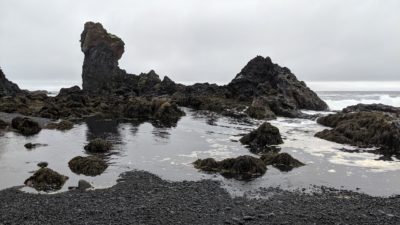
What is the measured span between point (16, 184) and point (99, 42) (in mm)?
87001

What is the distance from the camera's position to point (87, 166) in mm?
24500

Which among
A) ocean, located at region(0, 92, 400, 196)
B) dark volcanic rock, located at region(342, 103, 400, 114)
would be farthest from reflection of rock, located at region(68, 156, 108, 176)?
dark volcanic rock, located at region(342, 103, 400, 114)

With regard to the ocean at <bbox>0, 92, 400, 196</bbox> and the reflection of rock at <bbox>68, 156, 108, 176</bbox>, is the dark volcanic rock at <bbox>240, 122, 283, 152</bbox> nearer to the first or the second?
the ocean at <bbox>0, 92, 400, 196</bbox>

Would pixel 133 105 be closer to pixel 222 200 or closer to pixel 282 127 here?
pixel 282 127

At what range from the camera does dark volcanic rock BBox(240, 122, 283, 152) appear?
114ft

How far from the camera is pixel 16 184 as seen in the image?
21109 mm

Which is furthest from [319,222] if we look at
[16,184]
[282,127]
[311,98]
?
[311,98]

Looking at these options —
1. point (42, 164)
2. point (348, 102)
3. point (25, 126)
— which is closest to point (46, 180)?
point (42, 164)

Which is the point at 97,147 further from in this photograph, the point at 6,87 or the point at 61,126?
the point at 6,87

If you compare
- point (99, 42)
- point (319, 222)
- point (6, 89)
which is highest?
point (99, 42)

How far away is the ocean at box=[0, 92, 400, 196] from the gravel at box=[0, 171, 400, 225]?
5.08 feet

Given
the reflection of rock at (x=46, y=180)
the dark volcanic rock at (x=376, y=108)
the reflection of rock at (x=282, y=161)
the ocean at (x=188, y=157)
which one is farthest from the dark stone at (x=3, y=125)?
the dark volcanic rock at (x=376, y=108)

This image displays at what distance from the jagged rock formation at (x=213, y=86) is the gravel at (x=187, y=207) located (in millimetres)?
39300

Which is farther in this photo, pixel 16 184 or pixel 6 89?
pixel 6 89
